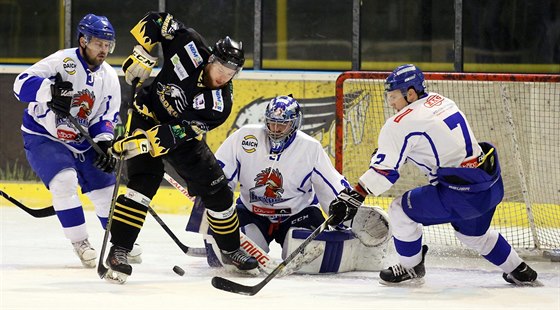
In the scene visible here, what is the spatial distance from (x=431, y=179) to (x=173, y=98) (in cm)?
107

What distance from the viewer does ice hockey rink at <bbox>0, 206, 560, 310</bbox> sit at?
159 inches

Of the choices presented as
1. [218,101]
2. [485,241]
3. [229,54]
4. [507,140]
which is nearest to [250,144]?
[218,101]

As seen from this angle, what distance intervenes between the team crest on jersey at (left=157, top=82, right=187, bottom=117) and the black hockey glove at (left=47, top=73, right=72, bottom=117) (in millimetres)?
469

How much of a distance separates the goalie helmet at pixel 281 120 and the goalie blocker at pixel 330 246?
0.39 meters

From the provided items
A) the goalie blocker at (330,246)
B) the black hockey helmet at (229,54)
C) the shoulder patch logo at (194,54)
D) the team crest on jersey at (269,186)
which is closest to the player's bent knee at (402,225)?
the goalie blocker at (330,246)

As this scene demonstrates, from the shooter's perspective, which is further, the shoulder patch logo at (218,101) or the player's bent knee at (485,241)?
the player's bent knee at (485,241)

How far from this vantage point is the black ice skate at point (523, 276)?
4.61 metres

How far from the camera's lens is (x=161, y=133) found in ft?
14.3

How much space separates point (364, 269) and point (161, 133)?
47.4 inches

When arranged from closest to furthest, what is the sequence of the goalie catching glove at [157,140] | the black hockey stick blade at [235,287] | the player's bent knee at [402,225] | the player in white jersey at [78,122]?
the black hockey stick blade at [235,287] → the goalie catching glove at [157,140] → the player's bent knee at [402,225] → the player in white jersey at [78,122]

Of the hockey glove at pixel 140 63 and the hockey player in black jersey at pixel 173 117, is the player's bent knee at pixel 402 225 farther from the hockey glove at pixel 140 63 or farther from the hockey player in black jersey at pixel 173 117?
the hockey glove at pixel 140 63

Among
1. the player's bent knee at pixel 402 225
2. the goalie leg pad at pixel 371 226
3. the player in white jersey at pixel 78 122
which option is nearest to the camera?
the player's bent knee at pixel 402 225

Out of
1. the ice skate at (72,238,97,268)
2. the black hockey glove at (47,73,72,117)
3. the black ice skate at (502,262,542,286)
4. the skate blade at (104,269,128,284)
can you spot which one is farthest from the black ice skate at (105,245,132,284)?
the black ice skate at (502,262,542,286)

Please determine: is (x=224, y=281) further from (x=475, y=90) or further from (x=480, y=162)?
(x=475, y=90)
